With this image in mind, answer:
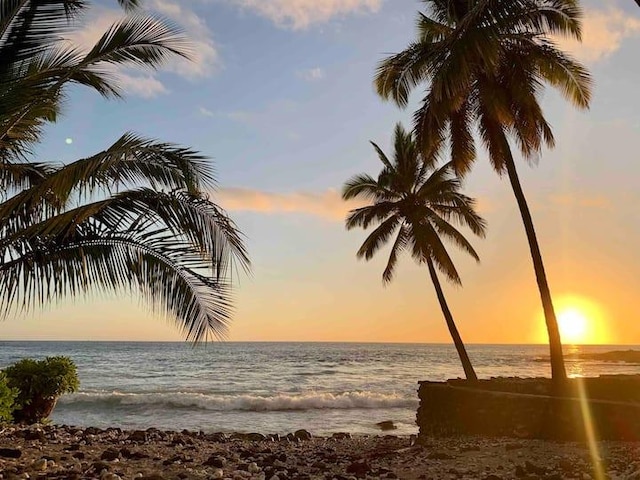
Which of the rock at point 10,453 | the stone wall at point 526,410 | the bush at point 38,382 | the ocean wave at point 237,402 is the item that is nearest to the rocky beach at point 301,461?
the rock at point 10,453

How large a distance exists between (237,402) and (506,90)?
70.8 feet

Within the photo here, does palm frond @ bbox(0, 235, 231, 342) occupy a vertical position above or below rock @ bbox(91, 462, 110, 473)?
above

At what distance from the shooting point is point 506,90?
1311cm

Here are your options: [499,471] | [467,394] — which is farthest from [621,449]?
[467,394]

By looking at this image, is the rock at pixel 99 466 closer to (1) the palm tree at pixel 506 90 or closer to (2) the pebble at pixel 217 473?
(2) the pebble at pixel 217 473

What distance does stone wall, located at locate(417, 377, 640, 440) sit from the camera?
1015 cm

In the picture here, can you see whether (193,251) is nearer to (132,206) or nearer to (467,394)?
(132,206)

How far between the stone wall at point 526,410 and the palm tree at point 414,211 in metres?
4.58

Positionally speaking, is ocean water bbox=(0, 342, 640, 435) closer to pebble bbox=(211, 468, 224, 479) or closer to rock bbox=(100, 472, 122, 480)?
pebble bbox=(211, 468, 224, 479)

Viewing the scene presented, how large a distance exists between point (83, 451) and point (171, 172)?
5034mm

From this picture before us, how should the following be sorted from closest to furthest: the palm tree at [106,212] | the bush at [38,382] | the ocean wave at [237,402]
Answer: the palm tree at [106,212] → the bush at [38,382] → the ocean wave at [237,402]

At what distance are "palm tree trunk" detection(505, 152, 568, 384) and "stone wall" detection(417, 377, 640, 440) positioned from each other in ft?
2.03

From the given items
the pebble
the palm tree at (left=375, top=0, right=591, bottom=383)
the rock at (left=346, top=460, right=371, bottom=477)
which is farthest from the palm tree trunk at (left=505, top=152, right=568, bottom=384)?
the pebble

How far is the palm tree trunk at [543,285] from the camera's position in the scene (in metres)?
12.1
